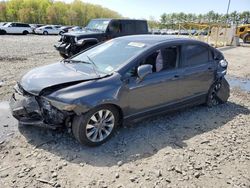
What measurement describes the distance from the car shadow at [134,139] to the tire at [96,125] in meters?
0.13

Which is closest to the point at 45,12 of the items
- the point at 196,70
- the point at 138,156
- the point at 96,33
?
the point at 96,33

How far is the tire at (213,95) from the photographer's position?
5.76 meters

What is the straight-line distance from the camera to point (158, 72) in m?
4.53

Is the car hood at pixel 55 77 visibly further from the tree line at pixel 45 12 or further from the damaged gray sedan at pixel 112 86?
the tree line at pixel 45 12

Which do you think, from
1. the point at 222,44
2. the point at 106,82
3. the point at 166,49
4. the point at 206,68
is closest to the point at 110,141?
the point at 106,82

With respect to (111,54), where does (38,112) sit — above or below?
below

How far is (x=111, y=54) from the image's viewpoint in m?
4.66

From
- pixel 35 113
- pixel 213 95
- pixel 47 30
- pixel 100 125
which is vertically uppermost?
pixel 35 113

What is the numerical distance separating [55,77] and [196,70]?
2.72 metres

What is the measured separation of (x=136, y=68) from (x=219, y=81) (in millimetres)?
2576

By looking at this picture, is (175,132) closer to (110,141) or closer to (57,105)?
(110,141)

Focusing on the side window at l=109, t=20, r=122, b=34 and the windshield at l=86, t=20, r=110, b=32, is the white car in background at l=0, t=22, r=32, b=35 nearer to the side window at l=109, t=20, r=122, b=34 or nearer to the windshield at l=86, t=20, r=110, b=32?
the windshield at l=86, t=20, r=110, b=32

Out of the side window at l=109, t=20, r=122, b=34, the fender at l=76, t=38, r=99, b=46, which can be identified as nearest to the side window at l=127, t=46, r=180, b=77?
the fender at l=76, t=38, r=99, b=46

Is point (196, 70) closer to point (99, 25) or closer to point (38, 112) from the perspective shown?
point (38, 112)
